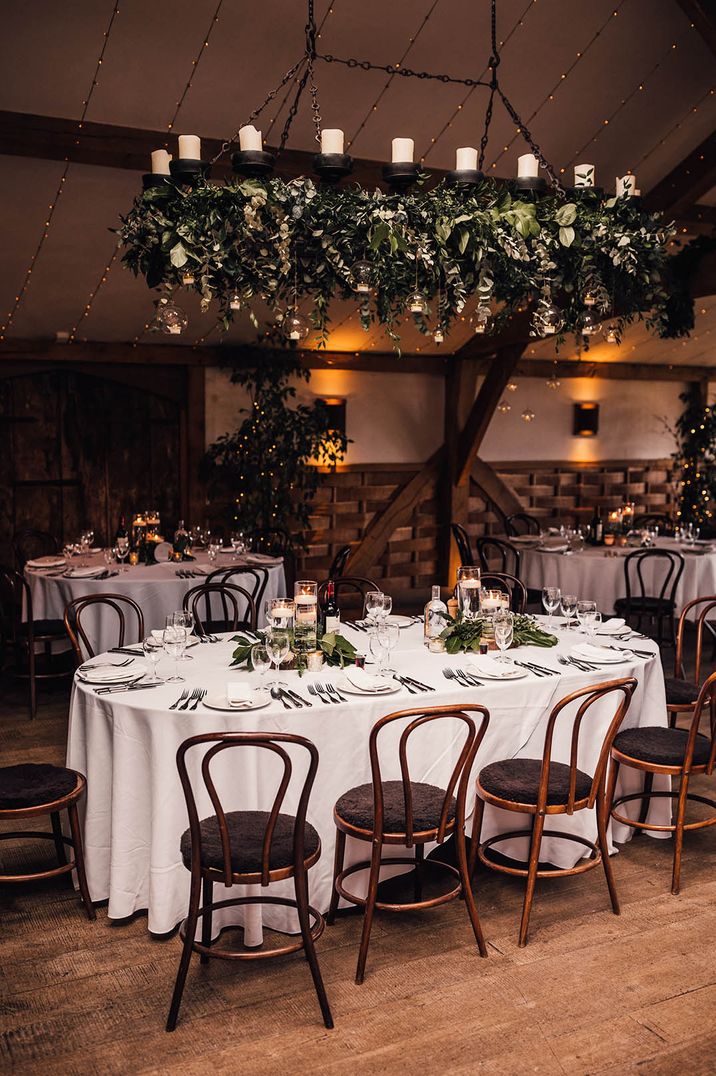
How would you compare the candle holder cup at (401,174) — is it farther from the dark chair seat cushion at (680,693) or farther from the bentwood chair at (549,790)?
the dark chair seat cushion at (680,693)

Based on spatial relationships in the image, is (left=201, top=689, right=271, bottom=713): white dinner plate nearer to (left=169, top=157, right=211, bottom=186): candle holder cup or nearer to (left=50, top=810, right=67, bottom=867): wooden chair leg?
(left=50, top=810, right=67, bottom=867): wooden chair leg

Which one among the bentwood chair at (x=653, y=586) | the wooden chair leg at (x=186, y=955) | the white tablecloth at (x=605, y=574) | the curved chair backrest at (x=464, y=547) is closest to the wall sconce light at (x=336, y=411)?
the curved chair backrest at (x=464, y=547)

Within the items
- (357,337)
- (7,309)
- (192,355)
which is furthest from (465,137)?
(7,309)

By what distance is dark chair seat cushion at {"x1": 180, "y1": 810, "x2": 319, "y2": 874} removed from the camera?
2.69 meters

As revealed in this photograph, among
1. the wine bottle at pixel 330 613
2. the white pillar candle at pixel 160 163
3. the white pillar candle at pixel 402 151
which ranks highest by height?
the white pillar candle at pixel 402 151

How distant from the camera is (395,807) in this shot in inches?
119

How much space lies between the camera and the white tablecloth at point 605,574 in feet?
23.6

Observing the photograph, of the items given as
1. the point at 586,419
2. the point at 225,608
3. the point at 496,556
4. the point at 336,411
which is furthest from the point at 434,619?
the point at 586,419

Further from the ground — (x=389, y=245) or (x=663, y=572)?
(x=389, y=245)

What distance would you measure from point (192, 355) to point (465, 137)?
318 centimetres

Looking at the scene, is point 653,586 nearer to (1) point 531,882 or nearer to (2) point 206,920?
(1) point 531,882

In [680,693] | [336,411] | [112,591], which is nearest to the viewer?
[680,693]

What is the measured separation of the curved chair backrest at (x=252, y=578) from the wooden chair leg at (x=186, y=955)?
331 cm

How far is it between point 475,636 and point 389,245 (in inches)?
64.0
